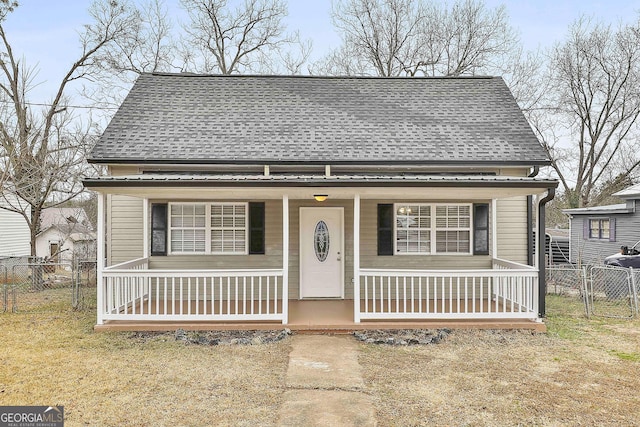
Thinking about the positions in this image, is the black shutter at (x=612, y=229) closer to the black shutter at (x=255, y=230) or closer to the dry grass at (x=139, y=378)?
the black shutter at (x=255, y=230)

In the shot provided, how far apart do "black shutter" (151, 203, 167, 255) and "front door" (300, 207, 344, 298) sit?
280 centimetres

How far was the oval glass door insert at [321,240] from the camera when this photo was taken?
8938 mm

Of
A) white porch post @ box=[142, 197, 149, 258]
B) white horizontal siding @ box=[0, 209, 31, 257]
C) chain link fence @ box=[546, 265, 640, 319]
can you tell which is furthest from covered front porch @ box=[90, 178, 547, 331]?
white horizontal siding @ box=[0, 209, 31, 257]

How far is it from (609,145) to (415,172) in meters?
19.0

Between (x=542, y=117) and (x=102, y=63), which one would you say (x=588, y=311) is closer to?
(x=542, y=117)

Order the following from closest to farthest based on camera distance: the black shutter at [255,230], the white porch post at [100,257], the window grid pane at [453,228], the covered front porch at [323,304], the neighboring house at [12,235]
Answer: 1. the white porch post at [100,257]
2. the covered front porch at [323,304]
3. the black shutter at [255,230]
4. the window grid pane at [453,228]
5. the neighboring house at [12,235]

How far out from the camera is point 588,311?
329 inches

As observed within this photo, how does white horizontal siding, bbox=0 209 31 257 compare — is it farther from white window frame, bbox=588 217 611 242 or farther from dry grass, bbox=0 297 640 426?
white window frame, bbox=588 217 611 242

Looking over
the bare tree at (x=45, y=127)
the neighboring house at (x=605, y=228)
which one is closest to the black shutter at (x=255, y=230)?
the bare tree at (x=45, y=127)

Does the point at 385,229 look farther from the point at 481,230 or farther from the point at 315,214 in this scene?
the point at 481,230

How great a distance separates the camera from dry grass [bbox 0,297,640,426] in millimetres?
4125

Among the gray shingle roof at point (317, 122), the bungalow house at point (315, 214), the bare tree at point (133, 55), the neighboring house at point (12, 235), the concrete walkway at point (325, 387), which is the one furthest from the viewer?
the neighboring house at point (12, 235)

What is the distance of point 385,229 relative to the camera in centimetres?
884

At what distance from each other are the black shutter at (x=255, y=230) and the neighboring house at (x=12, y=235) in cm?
1537
